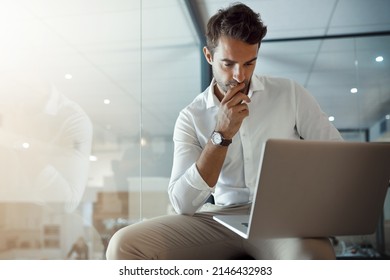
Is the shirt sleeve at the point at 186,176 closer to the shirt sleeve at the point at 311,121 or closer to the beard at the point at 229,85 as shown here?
the beard at the point at 229,85

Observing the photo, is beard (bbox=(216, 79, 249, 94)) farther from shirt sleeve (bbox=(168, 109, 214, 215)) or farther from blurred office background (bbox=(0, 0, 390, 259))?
blurred office background (bbox=(0, 0, 390, 259))

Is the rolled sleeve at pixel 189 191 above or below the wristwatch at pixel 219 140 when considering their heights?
below

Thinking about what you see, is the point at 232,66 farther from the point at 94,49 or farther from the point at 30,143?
the point at 30,143

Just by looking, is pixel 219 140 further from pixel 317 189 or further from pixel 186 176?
pixel 317 189

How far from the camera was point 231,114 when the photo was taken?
1.06 metres

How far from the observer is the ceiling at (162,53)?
1.52 metres

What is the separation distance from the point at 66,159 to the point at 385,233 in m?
1.82

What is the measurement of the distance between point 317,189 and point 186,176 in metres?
0.39

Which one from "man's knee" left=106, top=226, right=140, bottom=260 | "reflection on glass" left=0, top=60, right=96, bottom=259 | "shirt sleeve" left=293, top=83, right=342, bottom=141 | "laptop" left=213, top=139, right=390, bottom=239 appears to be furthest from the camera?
"reflection on glass" left=0, top=60, right=96, bottom=259

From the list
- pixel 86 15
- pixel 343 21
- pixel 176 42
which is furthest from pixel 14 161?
pixel 343 21

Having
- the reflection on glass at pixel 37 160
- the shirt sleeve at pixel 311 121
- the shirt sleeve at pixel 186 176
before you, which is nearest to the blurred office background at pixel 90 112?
the reflection on glass at pixel 37 160

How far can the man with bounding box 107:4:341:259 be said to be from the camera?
102 cm

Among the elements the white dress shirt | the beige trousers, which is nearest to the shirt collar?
the white dress shirt

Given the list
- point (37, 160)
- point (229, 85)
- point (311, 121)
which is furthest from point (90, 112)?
point (311, 121)
